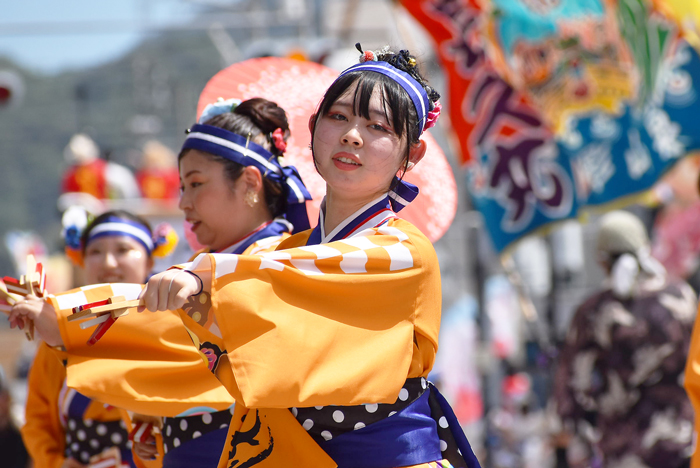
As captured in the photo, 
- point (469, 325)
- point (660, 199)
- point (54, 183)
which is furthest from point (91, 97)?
point (660, 199)

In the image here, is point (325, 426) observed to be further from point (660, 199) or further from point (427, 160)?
point (660, 199)

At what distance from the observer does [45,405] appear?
3.00 m

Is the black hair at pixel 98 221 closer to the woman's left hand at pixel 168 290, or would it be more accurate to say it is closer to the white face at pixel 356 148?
the white face at pixel 356 148

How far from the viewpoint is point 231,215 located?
2.32 metres

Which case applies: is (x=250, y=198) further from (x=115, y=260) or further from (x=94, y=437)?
(x=94, y=437)

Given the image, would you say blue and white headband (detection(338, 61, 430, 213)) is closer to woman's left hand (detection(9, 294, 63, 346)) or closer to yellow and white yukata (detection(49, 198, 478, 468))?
yellow and white yukata (detection(49, 198, 478, 468))

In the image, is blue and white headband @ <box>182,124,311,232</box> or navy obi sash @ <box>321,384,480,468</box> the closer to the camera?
navy obi sash @ <box>321,384,480,468</box>

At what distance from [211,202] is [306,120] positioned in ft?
1.79

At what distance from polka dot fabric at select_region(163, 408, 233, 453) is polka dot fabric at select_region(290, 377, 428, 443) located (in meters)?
0.56

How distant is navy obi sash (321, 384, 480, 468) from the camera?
172cm

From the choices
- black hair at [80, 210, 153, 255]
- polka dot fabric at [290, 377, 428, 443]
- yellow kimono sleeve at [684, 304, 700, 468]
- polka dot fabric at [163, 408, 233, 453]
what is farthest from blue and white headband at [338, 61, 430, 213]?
black hair at [80, 210, 153, 255]

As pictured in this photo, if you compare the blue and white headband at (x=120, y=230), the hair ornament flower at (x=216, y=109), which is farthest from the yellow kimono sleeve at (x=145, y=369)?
the blue and white headband at (x=120, y=230)

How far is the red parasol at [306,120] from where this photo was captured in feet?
8.49

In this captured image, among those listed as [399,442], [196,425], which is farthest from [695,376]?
[196,425]
